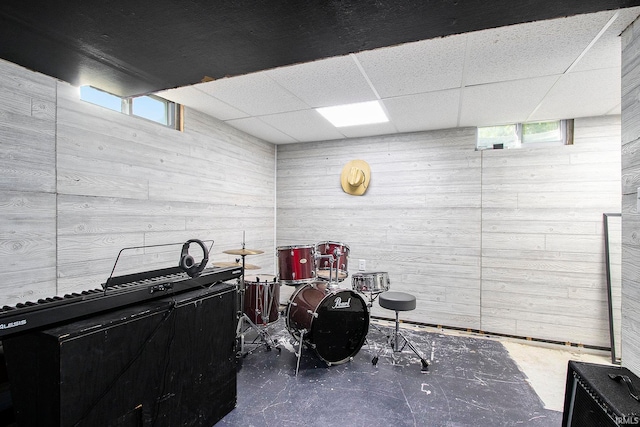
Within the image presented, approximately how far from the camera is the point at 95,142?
2.25 m

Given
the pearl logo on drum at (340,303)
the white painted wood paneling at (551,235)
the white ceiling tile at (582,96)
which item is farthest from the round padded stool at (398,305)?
the white ceiling tile at (582,96)

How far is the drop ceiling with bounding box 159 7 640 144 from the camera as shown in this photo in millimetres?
1819

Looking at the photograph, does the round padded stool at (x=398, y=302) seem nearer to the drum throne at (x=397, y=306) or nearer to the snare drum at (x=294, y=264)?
the drum throne at (x=397, y=306)

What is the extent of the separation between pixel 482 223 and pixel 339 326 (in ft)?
6.93

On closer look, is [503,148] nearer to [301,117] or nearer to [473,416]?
[301,117]

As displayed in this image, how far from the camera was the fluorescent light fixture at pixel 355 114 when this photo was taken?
2994 millimetres

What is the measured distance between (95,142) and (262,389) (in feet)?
7.43

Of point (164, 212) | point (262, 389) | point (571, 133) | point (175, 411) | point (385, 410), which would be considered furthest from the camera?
point (571, 133)

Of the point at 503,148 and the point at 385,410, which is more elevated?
the point at 503,148

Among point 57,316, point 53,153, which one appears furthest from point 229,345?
point 53,153

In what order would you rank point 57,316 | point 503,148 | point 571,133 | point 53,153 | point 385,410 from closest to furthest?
point 57,316
point 53,153
point 385,410
point 571,133
point 503,148

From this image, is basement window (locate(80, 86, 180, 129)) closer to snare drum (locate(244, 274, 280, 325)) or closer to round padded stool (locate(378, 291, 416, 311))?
snare drum (locate(244, 274, 280, 325))

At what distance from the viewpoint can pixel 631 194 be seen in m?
1.64

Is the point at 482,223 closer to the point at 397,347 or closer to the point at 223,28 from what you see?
the point at 397,347
